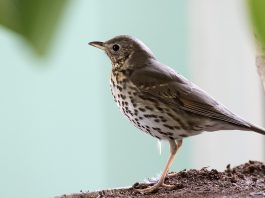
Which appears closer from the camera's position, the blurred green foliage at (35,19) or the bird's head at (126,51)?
the blurred green foliage at (35,19)

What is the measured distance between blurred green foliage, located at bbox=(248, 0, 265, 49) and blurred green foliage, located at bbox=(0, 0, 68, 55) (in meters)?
0.09

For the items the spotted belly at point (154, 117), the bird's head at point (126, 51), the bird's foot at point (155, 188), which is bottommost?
the bird's foot at point (155, 188)

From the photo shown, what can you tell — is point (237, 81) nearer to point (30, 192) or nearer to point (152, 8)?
point (152, 8)

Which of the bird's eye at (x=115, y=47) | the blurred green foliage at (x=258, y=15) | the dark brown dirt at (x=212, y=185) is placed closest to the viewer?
the blurred green foliage at (x=258, y=15)

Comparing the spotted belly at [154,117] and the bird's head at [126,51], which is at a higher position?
the bird's head at [126,51]

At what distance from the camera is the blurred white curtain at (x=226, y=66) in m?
2.50

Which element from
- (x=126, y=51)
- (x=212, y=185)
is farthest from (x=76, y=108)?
(x=212, y=185)

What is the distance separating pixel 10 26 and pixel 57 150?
2.49 m

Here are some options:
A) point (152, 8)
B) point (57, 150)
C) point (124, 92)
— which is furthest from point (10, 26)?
point (57, 150)

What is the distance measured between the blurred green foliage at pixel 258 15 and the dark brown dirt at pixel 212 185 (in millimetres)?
937

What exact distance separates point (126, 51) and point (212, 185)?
43 centimetres

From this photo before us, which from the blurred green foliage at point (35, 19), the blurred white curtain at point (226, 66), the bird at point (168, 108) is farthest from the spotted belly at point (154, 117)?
the blurred white curtain at point (226, 66)

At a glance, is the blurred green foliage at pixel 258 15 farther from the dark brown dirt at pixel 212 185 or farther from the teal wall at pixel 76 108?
the teal wall at pixel 76 108

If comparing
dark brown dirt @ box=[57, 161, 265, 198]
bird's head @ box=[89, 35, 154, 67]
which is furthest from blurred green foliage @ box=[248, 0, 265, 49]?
bird's head @ box=[89, 35, 154, 67]
